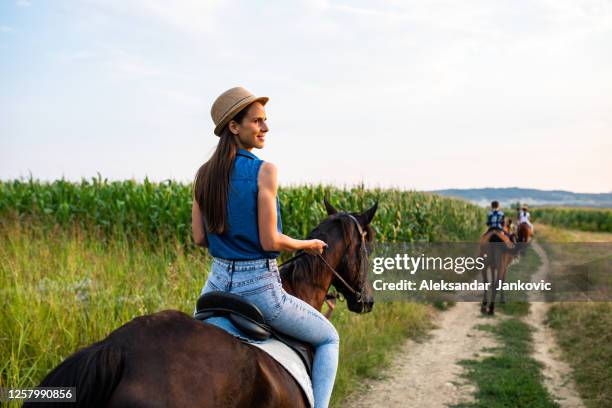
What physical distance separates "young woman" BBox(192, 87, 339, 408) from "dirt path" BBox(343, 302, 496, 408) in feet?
12.9

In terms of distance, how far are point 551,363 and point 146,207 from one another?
1077 cm

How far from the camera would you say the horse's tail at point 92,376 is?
212 centimetres

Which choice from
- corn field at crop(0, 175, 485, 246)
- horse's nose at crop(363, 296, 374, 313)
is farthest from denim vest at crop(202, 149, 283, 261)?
corn field at crop(0, 175, 485, 246)

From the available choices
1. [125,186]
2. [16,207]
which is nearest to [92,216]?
[125,186]

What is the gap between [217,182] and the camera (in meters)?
3.03

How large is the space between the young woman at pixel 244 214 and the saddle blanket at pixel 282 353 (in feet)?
0.40

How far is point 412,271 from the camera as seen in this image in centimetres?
1459

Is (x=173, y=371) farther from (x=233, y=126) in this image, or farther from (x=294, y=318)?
(x=233, y=126)

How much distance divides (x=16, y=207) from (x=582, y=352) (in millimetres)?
15201

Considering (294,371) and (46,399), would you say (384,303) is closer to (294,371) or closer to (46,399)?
(294,371)

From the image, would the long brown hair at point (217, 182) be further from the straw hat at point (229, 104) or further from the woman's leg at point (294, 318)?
the woman's leg at point (294, 318)

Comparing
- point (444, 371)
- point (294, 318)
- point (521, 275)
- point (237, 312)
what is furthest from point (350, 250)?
point (521, 275)

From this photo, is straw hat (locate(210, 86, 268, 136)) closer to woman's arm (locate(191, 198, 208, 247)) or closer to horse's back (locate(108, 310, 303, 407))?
woman's arm (locate(191, 198, 208, 247))

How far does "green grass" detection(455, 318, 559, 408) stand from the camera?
22.0 feet
